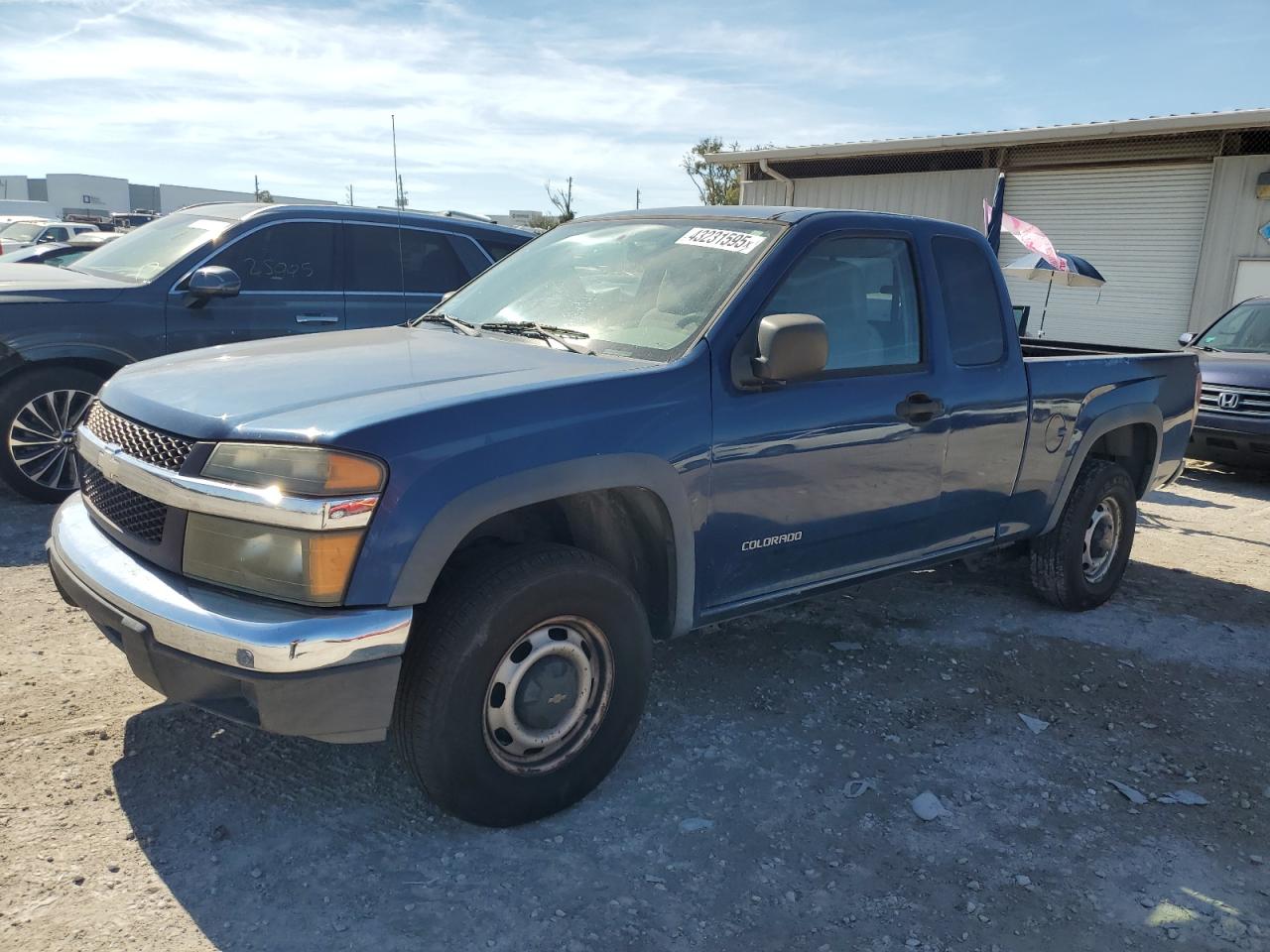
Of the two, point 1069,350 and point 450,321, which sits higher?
point 450,321

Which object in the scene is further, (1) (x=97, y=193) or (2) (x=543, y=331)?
(1) (x=97, y=193)

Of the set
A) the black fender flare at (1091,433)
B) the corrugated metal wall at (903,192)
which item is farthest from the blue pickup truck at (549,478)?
the corrugated metal wall at (903,192)

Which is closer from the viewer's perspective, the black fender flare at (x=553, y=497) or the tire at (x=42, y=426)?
the black fender flare at (x=553, y=497)

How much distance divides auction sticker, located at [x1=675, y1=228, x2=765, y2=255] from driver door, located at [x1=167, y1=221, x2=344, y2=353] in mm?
3648

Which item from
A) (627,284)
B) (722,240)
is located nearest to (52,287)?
(627,284)

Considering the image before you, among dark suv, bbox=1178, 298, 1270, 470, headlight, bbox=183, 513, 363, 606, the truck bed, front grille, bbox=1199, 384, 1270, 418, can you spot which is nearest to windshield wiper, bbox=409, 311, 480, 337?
headlight, bbox=183, 513, 363, 606

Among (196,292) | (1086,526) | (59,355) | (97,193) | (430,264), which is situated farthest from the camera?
(97,193)

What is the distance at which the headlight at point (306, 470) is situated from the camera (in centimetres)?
239

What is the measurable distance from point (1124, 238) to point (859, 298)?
14331mm

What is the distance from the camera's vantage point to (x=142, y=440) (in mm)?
2764

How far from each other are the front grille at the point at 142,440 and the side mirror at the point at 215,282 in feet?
9.86

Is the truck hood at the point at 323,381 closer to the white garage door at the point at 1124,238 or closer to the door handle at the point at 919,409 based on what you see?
the door handle at the point at 919,409

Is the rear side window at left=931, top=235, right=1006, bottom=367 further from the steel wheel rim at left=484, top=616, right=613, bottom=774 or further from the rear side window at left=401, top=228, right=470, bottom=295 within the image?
the rear side window at left=401, top=228, right=470, bottom=295

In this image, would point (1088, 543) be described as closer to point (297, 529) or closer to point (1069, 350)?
point (1069, 350)
